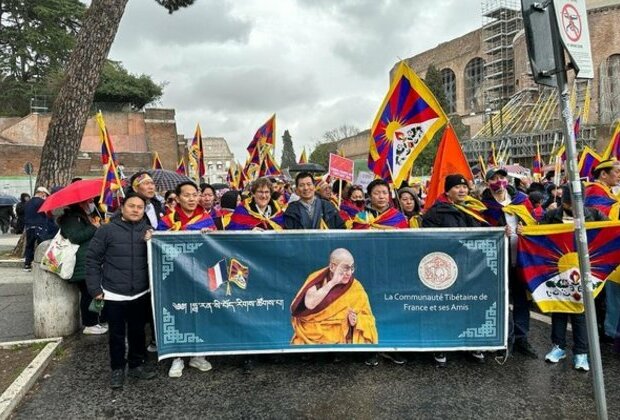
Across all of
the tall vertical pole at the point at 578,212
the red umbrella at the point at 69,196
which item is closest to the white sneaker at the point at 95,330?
the red umbrella at the point at 69,196

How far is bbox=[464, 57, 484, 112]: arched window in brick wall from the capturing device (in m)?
57.8

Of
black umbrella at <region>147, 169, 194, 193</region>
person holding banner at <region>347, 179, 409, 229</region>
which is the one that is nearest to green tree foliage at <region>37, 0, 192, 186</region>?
black umbrella at <region>147, 169, 194, 193</region>

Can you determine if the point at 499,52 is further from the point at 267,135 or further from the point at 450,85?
the point at 267,135

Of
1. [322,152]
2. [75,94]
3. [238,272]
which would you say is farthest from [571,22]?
[322,152]

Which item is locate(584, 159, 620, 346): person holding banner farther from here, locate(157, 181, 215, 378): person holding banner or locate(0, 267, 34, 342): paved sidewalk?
locate(0, 267, 34, 342): paved sidewalk

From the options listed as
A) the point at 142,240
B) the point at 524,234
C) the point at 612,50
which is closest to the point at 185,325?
the point at 142,240

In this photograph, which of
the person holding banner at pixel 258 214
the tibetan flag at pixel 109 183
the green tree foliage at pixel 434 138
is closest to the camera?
the person holding banner at pixel 258 214

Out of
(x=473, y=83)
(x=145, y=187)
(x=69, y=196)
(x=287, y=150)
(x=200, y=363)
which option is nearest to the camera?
(x=200, y=363)

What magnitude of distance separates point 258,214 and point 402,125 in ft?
7.71

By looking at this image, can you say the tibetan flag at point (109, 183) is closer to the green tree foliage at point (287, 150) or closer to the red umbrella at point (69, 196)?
the red umbrella at point (69, 196)

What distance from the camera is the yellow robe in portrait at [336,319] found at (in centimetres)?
442

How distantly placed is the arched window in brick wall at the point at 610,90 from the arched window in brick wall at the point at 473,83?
16.5m

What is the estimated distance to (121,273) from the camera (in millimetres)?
4180

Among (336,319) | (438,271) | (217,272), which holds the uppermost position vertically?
(217,272)
